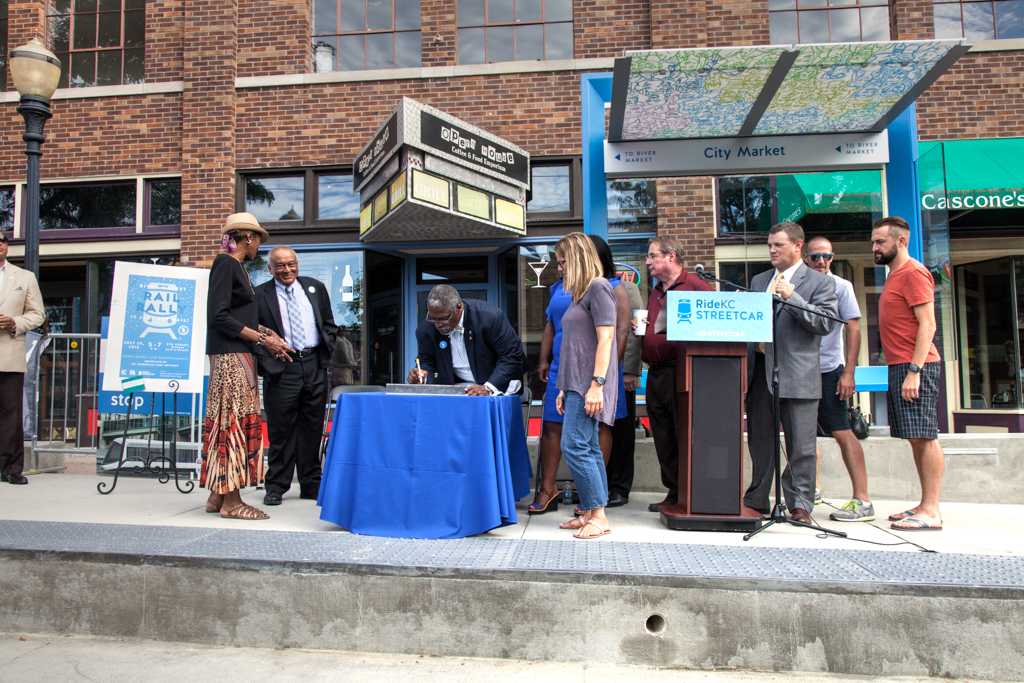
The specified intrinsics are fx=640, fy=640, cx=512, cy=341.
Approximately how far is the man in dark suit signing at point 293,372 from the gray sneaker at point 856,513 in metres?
3.76

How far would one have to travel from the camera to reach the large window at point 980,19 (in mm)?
8250

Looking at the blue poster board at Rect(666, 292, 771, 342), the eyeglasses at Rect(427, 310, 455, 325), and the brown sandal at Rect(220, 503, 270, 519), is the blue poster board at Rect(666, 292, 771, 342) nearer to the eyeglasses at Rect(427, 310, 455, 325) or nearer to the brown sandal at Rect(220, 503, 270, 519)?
the eyeglasses at Rect(427, 310, 455, 325)

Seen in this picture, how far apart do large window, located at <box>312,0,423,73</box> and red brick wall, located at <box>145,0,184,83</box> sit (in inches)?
75.0

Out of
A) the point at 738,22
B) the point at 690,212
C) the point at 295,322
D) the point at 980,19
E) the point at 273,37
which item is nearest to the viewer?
the point at 295,322

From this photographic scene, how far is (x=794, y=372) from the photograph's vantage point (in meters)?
3.96

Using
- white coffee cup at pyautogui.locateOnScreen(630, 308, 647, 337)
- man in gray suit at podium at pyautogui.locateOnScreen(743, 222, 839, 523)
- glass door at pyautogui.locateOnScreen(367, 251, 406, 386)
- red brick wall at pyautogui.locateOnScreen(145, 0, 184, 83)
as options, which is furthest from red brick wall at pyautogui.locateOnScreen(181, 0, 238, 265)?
man in gray suit at podium at pyautogui.locateOnScreen(743, 222, 839, 523)

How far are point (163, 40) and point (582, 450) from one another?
894 cm

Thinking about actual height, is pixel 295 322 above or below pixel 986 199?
below

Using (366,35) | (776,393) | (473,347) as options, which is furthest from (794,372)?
(366,35)

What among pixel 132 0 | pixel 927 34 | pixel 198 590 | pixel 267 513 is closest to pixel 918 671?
pixel 198 590

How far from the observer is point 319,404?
496 centimetres

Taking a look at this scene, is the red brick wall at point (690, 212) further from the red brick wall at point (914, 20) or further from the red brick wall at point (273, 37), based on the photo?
the red brick wall at point (273, 37)

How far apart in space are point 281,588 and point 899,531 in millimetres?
3516

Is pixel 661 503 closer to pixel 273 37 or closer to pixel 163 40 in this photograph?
pixel 273 37
